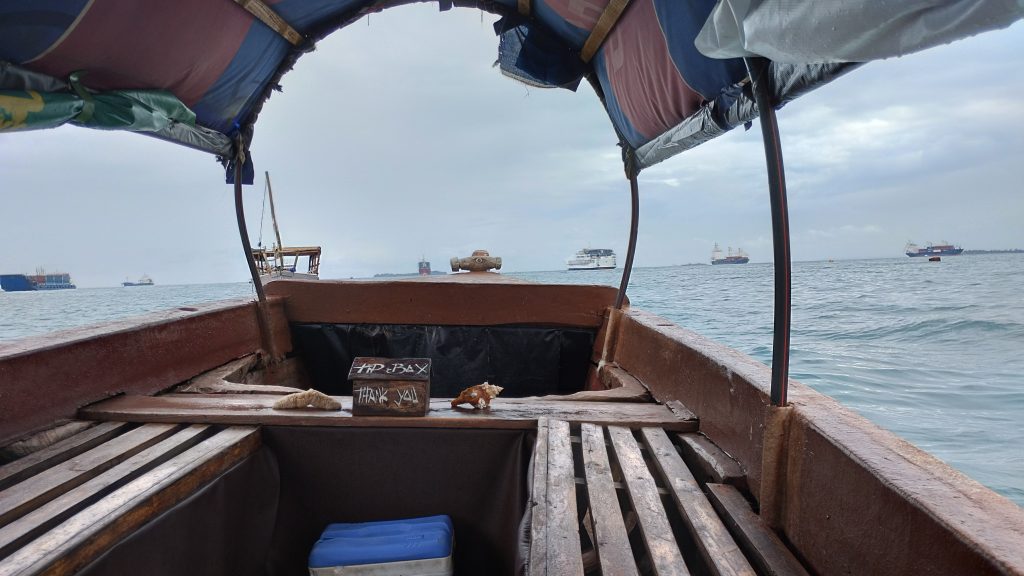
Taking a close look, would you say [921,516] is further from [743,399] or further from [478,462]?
[478,462]

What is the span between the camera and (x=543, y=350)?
411cm

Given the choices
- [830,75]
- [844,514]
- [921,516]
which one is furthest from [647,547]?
[830,75]

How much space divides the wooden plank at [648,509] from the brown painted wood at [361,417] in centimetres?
24

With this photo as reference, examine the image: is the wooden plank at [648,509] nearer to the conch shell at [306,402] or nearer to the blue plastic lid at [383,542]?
the blue plastic lid at [383,542]

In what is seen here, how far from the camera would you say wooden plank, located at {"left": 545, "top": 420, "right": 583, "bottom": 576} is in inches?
49.3

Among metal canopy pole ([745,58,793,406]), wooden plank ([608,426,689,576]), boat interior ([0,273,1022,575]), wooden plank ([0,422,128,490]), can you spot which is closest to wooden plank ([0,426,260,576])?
boat interior ([0,273,1022,575])

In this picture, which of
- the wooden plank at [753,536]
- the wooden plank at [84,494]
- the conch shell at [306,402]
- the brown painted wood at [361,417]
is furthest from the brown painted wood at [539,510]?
the wooden plank at [84,494]

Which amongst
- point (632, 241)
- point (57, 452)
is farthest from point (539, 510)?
point (632, 241)

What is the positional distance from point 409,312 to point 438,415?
2.05 metres

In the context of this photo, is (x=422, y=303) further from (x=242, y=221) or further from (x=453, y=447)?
(x=453, y=447)

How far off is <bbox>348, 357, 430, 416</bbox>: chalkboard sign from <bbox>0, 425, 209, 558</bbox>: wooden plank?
0.67 metres

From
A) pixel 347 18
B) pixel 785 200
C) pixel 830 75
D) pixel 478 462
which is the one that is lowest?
pixel 478 462

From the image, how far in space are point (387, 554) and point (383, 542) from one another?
0.09m

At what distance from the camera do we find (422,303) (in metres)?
4.14
